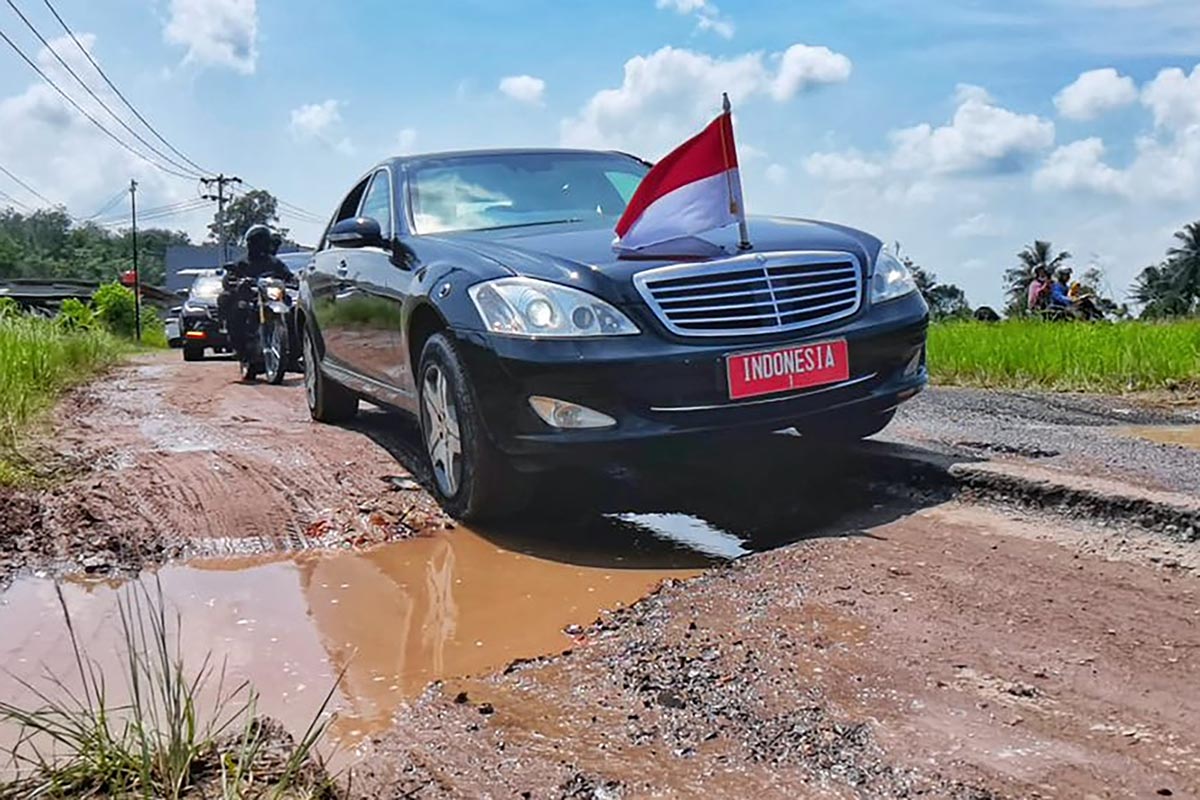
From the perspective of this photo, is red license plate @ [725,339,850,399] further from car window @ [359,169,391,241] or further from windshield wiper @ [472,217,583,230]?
car window @ [359,169,391,241]

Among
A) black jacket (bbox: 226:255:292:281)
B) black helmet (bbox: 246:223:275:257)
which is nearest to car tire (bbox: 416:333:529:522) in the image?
black jacket (bbox: 226:255:292:281)

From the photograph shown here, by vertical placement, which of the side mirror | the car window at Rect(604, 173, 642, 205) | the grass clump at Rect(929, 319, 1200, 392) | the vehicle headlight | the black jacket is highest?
the car window at Rect(604, 173, 642, 205)

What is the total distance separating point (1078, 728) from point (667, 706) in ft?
2.66

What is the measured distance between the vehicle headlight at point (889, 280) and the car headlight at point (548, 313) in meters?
1.12

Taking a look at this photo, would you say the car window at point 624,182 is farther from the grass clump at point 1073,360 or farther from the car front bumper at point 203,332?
the car front bumper at point 203,332

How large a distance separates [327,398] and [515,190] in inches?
84.1

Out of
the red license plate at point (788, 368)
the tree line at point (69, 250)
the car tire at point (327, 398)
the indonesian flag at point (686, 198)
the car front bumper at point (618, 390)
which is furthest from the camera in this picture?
the tree line at point (69, 250)

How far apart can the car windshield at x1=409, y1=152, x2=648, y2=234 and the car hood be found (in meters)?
0.26

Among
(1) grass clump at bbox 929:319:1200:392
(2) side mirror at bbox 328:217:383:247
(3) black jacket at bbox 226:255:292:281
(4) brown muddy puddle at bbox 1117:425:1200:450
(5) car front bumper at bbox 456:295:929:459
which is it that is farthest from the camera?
(3) black jacket at bbox 226:255:292:281

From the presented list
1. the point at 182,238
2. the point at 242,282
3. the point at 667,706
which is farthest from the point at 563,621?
the point at 182,238

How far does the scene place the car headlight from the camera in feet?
12.8

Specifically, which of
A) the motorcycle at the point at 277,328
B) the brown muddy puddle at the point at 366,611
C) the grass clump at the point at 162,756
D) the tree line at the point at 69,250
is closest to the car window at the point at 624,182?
the brown muddy puddle at the point at 366,611

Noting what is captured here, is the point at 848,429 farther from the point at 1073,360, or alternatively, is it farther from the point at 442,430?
the point at 1073,360

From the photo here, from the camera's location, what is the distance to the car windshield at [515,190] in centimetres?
520
